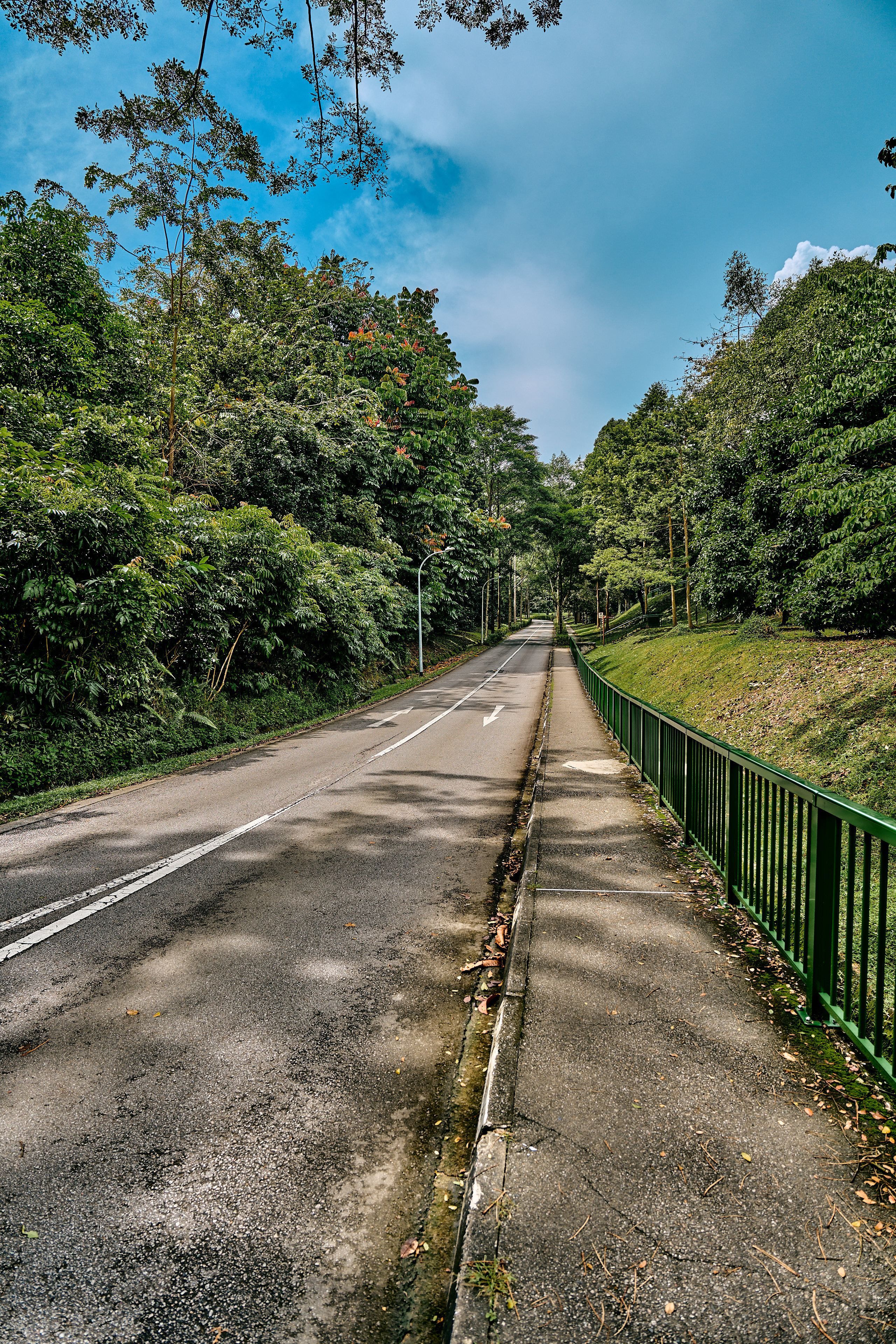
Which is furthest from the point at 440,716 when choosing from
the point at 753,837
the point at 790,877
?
the point at 790,877

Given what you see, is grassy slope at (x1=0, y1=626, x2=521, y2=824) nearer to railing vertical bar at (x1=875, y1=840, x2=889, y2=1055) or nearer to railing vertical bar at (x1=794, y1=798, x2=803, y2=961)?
railing vertical bar at (x1=794, y1=798, x2=803, y2=961)

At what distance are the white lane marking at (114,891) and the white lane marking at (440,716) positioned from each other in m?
4.99

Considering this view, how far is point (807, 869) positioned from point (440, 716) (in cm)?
1600

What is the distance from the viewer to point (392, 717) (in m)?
19.0

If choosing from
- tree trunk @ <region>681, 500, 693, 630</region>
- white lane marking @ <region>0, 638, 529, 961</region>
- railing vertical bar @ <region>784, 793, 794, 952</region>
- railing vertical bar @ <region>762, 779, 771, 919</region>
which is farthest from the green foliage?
white lane marking @ <region>0, 638, 529, 961</region>

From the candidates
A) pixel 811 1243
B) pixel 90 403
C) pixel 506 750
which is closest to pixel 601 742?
pixel 506 750

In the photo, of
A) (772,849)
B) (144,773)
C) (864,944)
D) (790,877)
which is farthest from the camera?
(144,773)

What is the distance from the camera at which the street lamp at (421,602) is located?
30.2 m

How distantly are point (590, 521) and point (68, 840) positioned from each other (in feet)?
146

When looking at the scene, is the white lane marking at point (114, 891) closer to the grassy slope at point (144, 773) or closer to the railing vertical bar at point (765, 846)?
the grassy slope at point (144, 773)

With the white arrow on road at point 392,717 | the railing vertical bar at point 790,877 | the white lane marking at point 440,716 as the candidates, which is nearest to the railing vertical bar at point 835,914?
the railing vertical bar at point 790,877

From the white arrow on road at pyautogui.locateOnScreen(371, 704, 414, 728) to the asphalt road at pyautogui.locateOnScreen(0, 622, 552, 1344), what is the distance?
32.8ft

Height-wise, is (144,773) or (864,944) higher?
(864,944)

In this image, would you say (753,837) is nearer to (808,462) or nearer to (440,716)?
(808,462)
